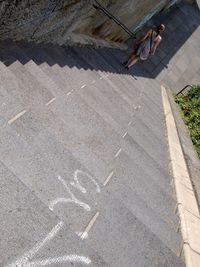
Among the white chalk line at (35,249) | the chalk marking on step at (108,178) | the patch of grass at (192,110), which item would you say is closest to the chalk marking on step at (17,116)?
the chalk marking on step at (108,178)

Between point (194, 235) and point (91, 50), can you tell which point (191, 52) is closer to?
point (91, 50)

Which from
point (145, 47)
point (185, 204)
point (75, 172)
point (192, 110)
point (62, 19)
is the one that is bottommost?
point (185, 204)

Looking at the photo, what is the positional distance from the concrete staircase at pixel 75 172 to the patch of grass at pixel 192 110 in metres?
4.04

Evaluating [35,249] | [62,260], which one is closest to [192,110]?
[62,260]

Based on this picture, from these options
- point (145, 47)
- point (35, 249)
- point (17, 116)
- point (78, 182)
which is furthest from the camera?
point (145, 47)

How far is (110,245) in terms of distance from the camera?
4340 mm

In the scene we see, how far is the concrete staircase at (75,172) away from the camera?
3.54 metres

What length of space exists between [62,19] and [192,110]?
8.22 m

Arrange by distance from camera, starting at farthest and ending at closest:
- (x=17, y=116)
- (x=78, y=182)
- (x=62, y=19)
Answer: (x=62, y=19)
(x=17, y=116)
(x=78, y=182)

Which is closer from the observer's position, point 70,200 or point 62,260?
point 62,260

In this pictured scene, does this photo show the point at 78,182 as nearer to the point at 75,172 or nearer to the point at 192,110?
the point at 75,172

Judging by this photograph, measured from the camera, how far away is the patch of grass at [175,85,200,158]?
1376cm

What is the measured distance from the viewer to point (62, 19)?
8.62 meters

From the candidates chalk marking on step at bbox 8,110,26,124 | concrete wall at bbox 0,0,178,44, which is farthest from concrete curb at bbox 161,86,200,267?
concrete wall at bbox 0,0,178,44
